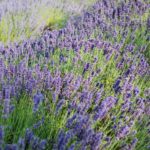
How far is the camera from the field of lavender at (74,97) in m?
1.85

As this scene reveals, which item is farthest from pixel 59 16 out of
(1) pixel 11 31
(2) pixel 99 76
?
(2) pixel 99 76

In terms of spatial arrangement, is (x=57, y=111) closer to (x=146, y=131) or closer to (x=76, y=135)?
(x=76, y=135)

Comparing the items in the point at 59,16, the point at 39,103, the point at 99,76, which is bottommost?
the point at 59,16

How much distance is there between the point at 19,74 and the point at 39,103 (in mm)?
577

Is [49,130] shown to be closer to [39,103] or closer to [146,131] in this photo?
[39,103]

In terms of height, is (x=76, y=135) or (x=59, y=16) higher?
(x=76, y=135)

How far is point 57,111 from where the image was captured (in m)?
1.99

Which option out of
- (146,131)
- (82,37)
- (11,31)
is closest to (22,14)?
(11,31)

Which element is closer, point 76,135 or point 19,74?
point 76,135

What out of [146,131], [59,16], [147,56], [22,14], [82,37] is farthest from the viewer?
[59,16]

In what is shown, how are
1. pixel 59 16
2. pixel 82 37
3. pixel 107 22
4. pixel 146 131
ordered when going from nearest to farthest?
pixel 146 131
pixel 82 37
pixel 107 22
pixel 59 16

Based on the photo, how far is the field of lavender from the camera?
185 cm

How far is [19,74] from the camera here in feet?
7.98

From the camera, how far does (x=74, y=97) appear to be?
2264 millimetres
